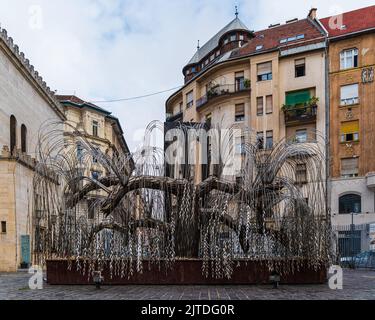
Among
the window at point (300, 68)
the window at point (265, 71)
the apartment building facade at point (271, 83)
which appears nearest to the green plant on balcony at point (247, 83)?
the apartment building facade at point (271, 83)

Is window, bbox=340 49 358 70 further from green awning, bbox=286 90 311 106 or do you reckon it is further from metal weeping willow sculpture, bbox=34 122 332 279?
metal weeping willow sculpture, bbox=34 122 332 279

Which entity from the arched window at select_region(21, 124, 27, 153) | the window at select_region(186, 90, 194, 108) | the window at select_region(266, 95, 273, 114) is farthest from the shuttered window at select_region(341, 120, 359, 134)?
the arched window at select_region(21, 124, 27, 153)

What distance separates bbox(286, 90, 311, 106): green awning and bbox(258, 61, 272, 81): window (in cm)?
276

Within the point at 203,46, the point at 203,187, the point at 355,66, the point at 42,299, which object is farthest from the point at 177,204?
the point at 203,46

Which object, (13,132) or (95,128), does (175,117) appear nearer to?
(95,128)

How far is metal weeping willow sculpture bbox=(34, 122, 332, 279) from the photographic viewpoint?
1139cm

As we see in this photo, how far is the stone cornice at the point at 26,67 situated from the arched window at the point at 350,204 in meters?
27.3

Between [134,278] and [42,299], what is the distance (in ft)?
10.6

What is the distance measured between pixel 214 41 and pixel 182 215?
135ft

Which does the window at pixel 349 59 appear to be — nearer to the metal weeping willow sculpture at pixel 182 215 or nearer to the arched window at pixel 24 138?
the metal weeping willow sculpture at pixel 182 215

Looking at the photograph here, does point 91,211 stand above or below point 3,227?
above

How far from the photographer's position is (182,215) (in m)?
11.7

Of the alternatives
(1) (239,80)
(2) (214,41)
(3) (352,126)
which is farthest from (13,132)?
(2) (214,41)

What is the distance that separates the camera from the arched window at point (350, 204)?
31922 mm
